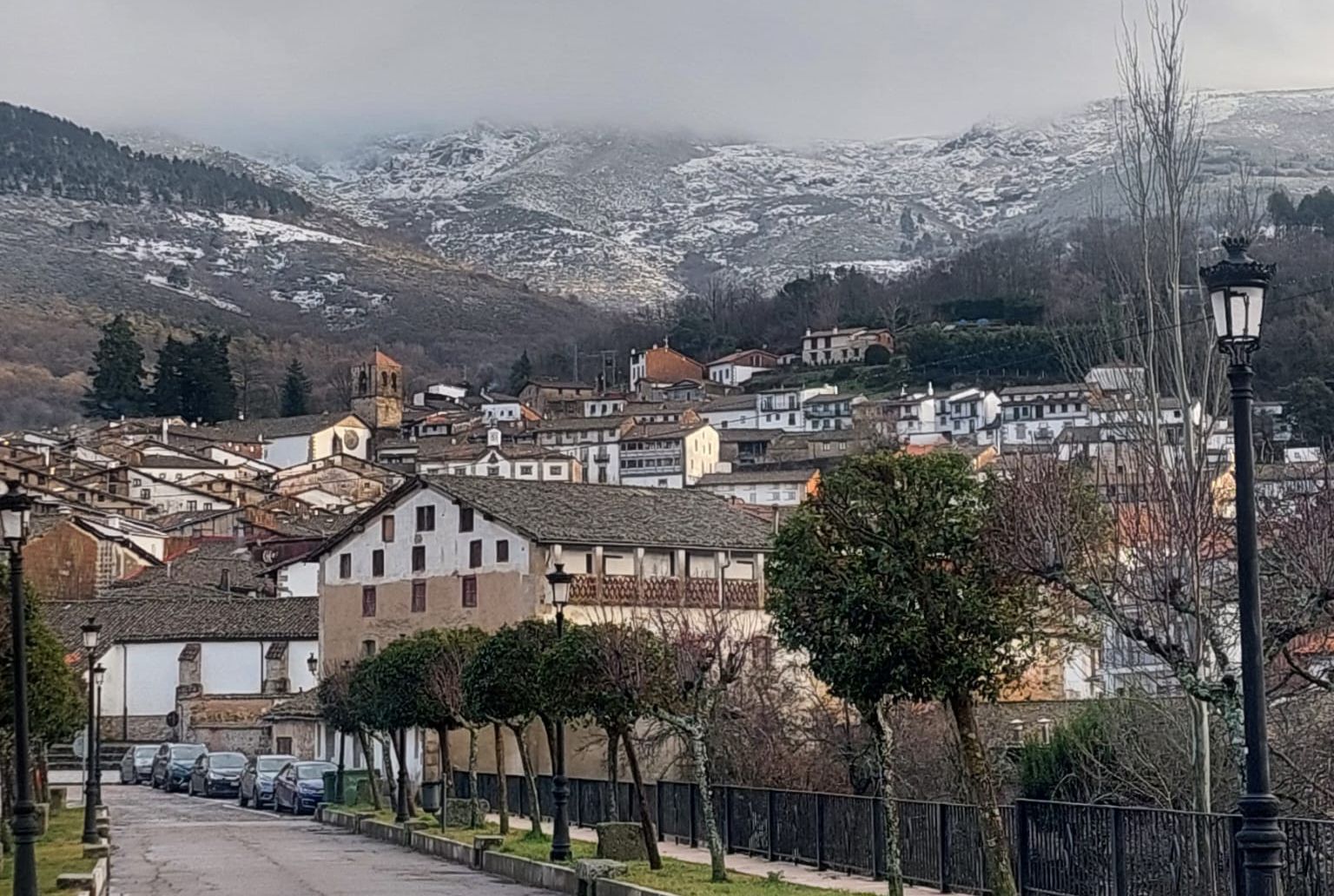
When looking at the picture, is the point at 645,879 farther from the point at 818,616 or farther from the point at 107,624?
the point at 107,624

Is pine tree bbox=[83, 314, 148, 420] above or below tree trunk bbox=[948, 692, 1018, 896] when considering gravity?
above

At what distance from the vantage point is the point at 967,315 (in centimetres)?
17738

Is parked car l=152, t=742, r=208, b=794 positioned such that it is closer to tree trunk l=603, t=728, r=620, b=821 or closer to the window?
the window

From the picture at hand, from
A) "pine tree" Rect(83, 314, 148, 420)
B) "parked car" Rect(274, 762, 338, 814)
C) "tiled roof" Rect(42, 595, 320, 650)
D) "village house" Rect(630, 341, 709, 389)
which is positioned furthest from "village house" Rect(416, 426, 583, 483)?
"parked car" Rect(274, 762, 338, 814)

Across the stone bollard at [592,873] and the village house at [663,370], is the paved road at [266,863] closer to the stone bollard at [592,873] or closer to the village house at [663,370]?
the stone bollard at [592,873]

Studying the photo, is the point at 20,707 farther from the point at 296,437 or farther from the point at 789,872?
the point at 296,437

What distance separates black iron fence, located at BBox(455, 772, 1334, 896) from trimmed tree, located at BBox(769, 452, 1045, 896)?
108 centimetres

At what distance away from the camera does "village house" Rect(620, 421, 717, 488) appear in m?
150

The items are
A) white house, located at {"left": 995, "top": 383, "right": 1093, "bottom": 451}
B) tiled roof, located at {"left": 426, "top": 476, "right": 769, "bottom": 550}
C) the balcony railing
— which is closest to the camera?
the balcony railing

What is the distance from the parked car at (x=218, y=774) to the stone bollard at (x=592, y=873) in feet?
126

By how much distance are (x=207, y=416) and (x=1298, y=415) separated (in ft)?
353

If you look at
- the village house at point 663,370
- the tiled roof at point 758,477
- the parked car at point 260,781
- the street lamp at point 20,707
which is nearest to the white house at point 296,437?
the tiled roof at point 758,477

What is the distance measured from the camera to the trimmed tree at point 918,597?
1925 centimetres

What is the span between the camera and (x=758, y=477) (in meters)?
136
